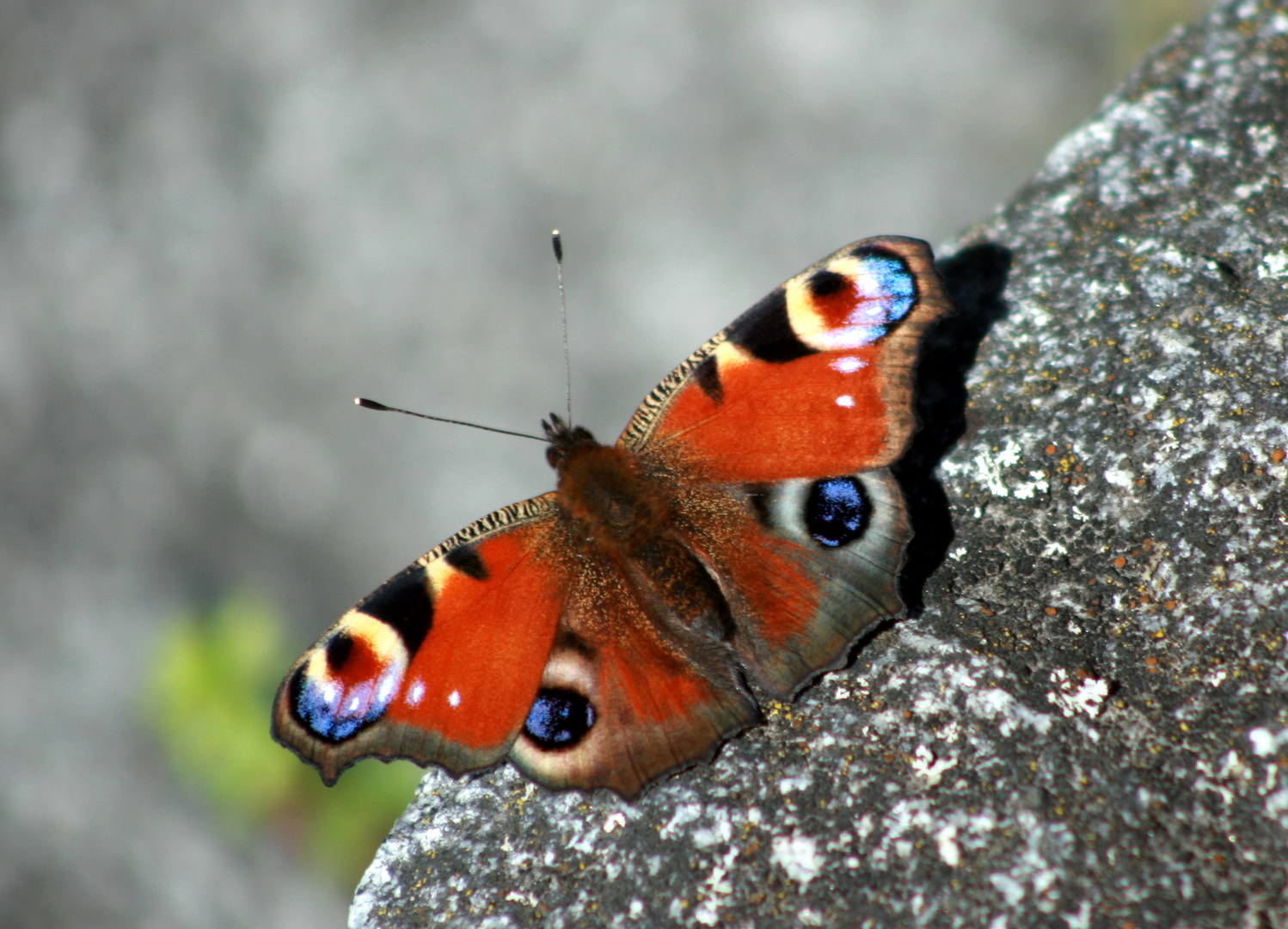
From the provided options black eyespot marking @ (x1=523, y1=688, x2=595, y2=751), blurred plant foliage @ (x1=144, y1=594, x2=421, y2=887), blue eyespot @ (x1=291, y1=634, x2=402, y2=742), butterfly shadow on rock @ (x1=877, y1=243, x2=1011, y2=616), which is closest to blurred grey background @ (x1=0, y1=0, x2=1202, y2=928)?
blurred plant foliage @ (x1=144, y1=594, x2=421, y2=887)

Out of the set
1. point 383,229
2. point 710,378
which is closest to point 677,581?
point 710,378

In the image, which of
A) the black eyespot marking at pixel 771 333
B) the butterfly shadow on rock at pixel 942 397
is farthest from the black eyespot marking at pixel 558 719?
the black eyespot marking at pixel 771 333

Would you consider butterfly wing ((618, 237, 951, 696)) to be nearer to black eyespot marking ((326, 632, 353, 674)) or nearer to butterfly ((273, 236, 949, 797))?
butterfly ((273, 236, 949, 797))

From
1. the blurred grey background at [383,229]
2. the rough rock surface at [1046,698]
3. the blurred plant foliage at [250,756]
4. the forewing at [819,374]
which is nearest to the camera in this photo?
the rough rock surface at [1046,698]

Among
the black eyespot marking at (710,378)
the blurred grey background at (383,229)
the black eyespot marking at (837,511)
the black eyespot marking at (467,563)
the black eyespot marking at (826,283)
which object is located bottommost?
the black eyespot marking at (837,511)

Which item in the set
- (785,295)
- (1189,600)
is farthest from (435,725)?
(1189,600)

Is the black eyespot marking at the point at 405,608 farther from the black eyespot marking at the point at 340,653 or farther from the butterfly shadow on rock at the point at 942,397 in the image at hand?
the butterfly shadow on rock at the point at 942,397
